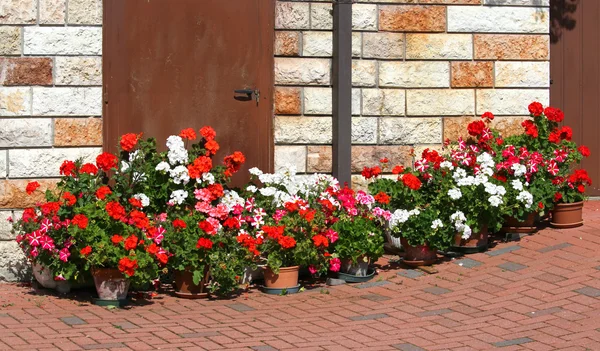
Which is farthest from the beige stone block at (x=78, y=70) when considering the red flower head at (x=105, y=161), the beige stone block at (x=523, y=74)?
the beige stone block at (x=523, y=74)

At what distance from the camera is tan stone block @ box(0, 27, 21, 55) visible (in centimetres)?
835

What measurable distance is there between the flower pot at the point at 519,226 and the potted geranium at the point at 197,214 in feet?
8.25

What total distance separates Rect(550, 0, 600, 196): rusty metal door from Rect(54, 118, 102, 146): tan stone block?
471cm

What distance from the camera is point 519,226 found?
30.3 ft

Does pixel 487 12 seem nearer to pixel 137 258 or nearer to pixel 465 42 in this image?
pixel 465 42

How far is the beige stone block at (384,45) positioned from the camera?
30.0 ft

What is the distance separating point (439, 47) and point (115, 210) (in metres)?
3.49

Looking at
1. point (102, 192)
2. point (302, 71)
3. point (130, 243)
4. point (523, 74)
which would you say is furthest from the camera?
point (523, 74)

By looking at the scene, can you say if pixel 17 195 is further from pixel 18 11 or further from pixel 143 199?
pixel 18 11

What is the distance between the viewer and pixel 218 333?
684 centimetres

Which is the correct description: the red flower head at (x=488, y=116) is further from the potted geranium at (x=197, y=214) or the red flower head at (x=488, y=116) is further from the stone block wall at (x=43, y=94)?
the stone block wall at (x=43, y=94)

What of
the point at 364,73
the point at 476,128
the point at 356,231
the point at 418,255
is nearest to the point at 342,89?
the point at 364,73

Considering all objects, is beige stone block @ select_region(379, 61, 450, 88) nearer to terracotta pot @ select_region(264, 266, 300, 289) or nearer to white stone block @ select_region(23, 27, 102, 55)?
terracotta pot @ select_region(264, 266, 300, 289)

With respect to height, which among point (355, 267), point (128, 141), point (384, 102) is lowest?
point (355, 267)
